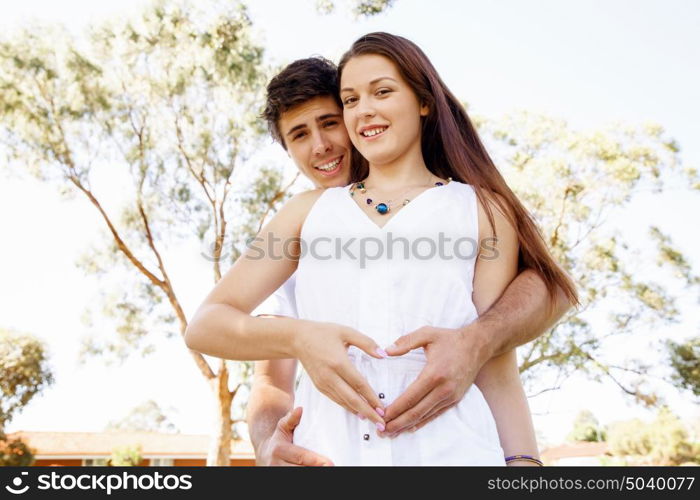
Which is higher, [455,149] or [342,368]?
[455,149]

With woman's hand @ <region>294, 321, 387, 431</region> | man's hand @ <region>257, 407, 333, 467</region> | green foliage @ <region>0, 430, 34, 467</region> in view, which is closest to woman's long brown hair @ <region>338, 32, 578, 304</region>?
woman's hand @ <region>294, 321, 387, 431</region>

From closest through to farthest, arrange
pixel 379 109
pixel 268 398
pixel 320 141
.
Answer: pixel 379 109 → pixel 268 398 → pixel 320 141

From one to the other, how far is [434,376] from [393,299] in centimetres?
26

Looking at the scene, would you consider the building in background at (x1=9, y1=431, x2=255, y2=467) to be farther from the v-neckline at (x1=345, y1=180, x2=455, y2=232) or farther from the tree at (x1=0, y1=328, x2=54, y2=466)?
the v-neckline at (x1=345, y1=180, x2=455, y2=232)

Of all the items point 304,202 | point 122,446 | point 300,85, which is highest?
point 122,446

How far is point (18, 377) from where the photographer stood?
1775 centimetres

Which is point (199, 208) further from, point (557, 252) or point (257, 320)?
point (257, 320)

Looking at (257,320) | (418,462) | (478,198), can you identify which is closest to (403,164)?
(478,198)

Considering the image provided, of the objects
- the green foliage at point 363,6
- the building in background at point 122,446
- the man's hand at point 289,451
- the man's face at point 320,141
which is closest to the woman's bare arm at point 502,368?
the man's hand at point 289,451

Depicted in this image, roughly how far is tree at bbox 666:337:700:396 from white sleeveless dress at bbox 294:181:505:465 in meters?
16.2

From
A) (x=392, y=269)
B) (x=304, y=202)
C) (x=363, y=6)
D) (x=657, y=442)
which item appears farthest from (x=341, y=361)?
(x=657, y=442)

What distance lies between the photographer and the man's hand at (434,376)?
1493mm

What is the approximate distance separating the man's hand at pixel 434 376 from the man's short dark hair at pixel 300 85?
1.57m

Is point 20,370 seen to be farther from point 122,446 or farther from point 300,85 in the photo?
point 300,85
